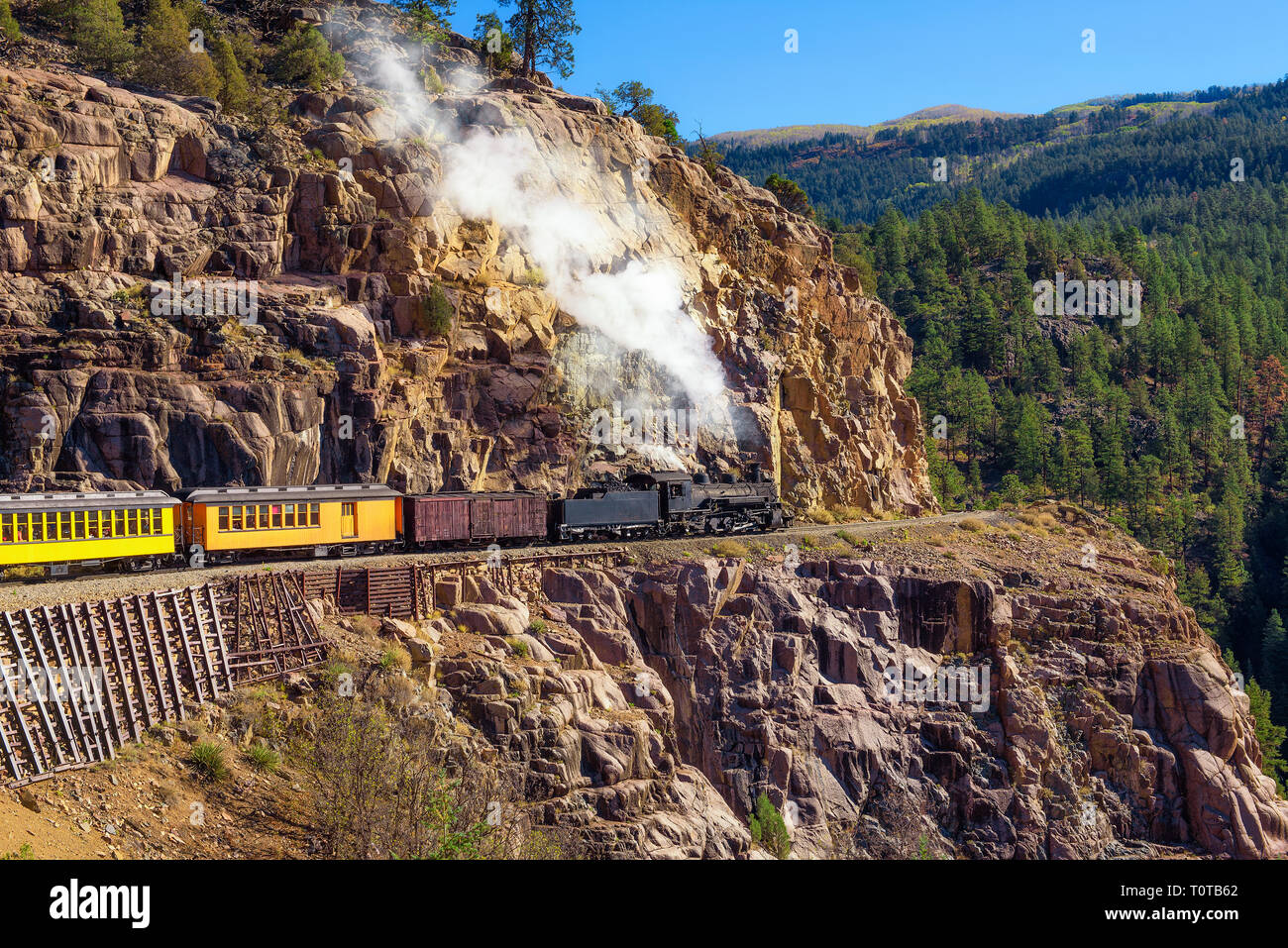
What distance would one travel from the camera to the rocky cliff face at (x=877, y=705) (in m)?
30.5

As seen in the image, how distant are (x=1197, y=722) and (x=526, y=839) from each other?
31.0 metres

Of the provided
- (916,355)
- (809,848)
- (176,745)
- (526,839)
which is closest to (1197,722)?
(809,848)

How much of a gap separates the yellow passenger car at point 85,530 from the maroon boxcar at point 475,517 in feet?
26.5

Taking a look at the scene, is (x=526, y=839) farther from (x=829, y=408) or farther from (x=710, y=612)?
(x=829, y=408)

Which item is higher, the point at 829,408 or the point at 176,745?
the point at 829,408

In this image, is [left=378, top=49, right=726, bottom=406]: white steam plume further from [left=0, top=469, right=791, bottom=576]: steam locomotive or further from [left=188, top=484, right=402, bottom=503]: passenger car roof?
[left=188, top=484, right=402, bottom=503]: passenger car roof

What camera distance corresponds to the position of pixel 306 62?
49.2m

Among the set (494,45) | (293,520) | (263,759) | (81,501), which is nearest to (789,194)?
(494,45)

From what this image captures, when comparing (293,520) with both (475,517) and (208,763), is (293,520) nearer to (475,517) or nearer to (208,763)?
(475,517)

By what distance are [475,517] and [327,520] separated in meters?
5.53

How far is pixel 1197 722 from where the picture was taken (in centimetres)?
4294

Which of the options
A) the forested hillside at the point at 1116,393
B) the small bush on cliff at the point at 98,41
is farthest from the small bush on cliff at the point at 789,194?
the small bush on cliff at the point at 98,41

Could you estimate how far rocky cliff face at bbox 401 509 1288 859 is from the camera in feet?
100

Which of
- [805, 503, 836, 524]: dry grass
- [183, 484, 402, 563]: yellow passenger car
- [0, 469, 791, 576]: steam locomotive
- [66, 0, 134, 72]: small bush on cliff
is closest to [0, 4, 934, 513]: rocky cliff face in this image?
[805, 503, 836, 524]: dry grass
